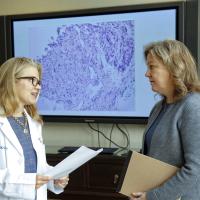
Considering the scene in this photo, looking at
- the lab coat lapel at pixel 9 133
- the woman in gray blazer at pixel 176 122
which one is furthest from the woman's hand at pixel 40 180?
the woman in gray blazer at pixel 176 122

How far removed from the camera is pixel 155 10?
306cm

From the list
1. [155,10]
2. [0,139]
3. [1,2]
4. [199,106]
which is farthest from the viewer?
[1,2]

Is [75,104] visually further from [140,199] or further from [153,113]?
[140,199]

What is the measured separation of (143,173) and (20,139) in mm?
657

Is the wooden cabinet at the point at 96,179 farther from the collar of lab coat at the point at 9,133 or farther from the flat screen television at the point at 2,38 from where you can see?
the collar of lab coat at the point at 9,133

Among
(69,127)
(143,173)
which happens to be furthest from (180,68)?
(69,127)

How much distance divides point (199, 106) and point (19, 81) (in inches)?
35.9

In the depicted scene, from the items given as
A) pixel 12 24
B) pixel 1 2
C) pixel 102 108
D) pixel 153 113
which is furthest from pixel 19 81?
pixel 1 2

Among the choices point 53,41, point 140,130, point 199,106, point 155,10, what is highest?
point 155,10

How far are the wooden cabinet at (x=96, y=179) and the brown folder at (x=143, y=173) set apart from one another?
128cm

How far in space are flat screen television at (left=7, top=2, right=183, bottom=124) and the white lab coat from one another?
1402 millimetres

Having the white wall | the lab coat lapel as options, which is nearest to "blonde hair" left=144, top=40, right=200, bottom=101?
the lab coat lapel

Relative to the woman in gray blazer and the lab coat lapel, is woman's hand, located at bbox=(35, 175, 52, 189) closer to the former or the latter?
the lab coat lapel

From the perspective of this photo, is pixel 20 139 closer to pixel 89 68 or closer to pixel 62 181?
pixel 62 181
